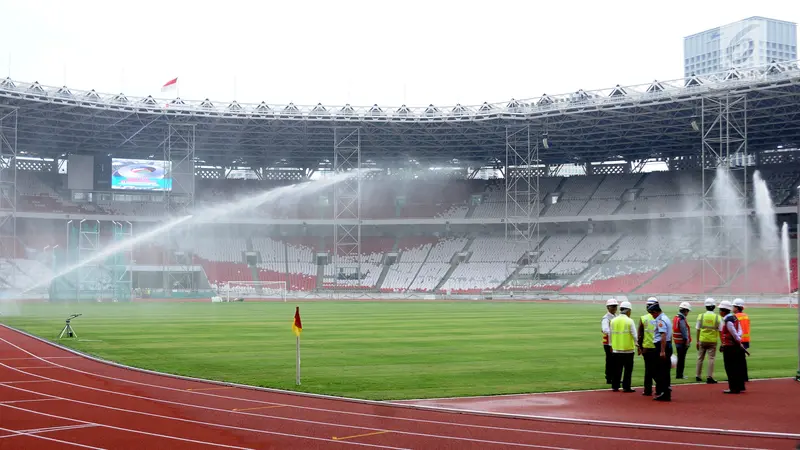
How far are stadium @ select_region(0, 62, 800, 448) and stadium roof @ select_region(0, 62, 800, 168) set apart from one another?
0.81ft

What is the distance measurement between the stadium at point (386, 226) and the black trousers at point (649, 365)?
2436mm

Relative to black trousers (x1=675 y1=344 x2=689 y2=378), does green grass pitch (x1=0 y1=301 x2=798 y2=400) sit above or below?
below

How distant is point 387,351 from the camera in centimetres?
2206

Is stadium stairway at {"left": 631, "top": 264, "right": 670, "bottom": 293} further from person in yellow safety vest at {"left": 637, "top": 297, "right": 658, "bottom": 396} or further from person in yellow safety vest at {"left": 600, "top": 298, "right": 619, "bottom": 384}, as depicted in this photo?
person in yellow safety vest at {"left": 637, "top": 297, "right": 658, "bottom": 396}

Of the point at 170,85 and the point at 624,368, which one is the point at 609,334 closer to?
the point at 624,368

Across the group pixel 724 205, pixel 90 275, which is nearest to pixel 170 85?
pixel 90 275

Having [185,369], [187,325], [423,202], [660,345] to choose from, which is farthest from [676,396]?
[423,202]

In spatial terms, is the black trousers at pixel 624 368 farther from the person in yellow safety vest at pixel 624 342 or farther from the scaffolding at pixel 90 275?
the scaffolding at pixel 90 275

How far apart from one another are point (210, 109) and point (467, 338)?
147ft

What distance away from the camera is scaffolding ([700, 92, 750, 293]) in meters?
56.0

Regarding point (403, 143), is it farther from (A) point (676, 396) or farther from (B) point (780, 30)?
(B) point (780, 30)

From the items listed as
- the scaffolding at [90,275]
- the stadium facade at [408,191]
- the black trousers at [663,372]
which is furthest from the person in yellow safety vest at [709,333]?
the scaffolding at [90,275]

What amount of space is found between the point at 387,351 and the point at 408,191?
66.2m

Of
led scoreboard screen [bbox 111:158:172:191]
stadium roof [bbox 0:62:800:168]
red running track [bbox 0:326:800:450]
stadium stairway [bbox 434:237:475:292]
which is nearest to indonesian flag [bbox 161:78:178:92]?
stadium roof [bbox 0:62:800:168]
